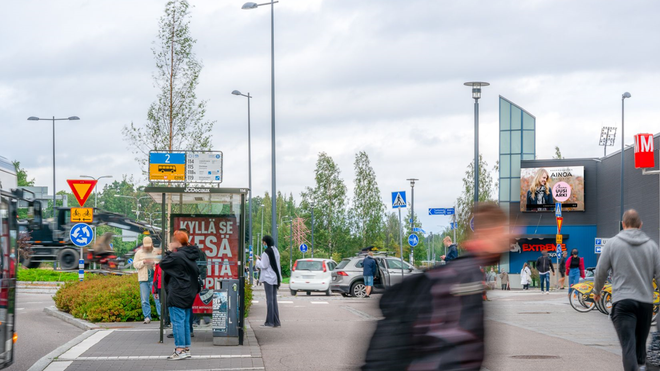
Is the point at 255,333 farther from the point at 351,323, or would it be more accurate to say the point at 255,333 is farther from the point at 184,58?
the point at 184,58

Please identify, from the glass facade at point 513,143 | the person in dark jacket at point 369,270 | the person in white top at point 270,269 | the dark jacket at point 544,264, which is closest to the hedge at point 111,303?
the person in white top at point 270,269

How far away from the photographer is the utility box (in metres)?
13.0

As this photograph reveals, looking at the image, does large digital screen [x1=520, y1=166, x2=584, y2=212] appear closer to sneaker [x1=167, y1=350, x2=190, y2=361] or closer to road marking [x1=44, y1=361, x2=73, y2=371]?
sneaker [x1=167, y1=350, x2=190, y2=361]

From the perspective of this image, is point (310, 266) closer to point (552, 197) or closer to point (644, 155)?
point (644, 155)

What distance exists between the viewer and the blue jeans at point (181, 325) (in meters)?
11.2

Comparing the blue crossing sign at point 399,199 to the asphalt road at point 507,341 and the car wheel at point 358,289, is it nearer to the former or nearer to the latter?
the car wheel at point 358,289

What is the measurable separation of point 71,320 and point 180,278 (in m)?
7.86

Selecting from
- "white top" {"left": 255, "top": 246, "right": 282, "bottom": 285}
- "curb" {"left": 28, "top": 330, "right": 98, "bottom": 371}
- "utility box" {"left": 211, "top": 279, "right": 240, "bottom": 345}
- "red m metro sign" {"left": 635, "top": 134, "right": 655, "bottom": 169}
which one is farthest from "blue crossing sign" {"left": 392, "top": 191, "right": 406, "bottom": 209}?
"curb" {"left": 28, "top": 330, "right": 98, "bottom": 371}

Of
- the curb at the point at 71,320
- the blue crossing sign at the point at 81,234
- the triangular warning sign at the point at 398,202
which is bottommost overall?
the curb at the point at 71,320

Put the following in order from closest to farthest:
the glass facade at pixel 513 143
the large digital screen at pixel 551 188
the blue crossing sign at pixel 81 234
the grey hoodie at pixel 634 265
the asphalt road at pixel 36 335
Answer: the grey hoodie at pixel 634 265, the asphalt road at pixel 36 335, the blue crossing sign at pixel 81 234, the large digital screen at pixel 551 188, the glass facade at pixel 513 143

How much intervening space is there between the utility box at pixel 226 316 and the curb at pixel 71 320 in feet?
12.3

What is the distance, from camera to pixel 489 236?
3.81 m

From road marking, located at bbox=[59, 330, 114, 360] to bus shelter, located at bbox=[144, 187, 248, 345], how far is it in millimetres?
1089

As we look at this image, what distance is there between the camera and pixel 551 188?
165 feet
